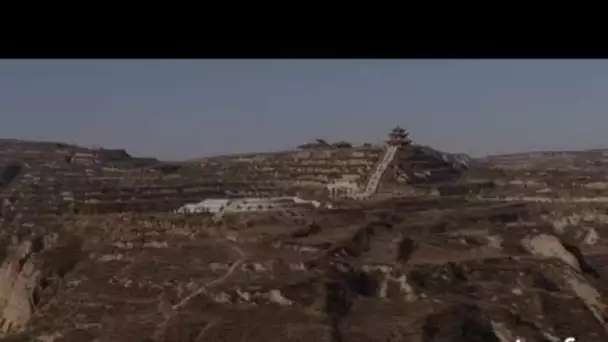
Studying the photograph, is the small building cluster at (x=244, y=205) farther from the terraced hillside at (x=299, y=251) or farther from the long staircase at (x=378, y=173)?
the long staircase at (x=378, y=173)

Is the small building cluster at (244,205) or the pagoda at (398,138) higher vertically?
the pagoda at (398,138)

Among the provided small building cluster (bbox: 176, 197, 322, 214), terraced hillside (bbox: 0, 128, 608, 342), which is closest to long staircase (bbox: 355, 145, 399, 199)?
terraced hillside (bbox: 0, 128, 608, 342)

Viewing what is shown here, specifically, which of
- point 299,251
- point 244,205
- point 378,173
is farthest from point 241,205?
point 378,173

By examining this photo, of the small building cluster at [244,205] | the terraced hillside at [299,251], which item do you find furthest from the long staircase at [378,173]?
the small building cluster at [244,205]

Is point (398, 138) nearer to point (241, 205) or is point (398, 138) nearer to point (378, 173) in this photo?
point (378, 173)
